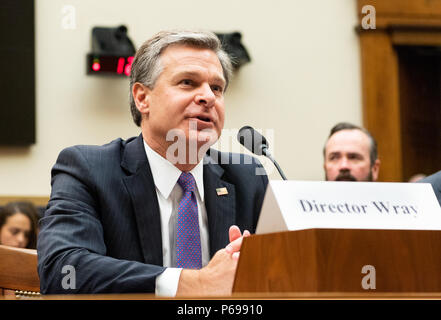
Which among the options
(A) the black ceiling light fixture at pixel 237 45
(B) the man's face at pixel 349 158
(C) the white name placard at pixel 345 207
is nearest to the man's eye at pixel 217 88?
(C) the white name placard at pixel 345 207

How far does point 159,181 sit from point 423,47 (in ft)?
16.1

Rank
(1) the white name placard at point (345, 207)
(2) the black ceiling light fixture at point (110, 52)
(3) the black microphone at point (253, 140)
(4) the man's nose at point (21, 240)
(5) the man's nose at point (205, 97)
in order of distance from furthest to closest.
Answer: (2) the black ceiling light fixture at point (110, 52) < (4) the man's nose at point (21, 240) < (5) the man's nose at point (205, 97) < (3) the black microphone at point (253, 140) < (1) the white name placard at point (345, 207)

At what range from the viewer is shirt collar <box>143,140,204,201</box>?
2137mm

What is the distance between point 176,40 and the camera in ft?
7.29

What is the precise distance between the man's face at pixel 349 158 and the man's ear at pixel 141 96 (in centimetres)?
169

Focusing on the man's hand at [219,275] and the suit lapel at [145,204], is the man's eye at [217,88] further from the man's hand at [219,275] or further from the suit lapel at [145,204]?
the man's hand at [219,275]

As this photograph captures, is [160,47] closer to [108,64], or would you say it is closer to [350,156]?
[350,156]

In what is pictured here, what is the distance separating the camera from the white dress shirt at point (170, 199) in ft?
6.75

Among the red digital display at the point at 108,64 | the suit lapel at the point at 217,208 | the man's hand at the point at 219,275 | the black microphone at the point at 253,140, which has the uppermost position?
the red digital display at the point at 108,64

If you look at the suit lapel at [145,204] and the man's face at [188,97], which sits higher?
the man's face at [188,97]

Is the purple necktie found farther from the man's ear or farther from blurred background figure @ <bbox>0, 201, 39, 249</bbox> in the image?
blurred background figure @ <bbox>0, 201, 39, 249</bbox>

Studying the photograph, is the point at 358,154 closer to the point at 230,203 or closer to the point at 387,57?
the point at 230,203

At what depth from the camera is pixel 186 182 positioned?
7.04 ft

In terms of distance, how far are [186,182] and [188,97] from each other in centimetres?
24
